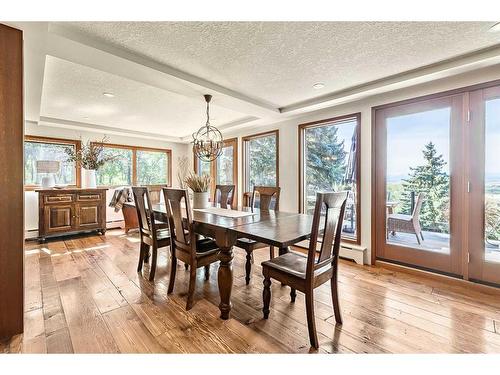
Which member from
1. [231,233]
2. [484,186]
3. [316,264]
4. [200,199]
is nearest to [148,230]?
[200,199]

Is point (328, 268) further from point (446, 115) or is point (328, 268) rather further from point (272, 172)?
point (272, 172)

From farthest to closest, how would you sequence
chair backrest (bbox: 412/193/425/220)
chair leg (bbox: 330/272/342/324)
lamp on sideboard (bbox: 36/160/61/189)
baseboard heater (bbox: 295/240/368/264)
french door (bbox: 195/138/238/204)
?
french door (bbox: 195/138/238/204), lamp on sideboard (bbox: 36/160/61/189), baseboard heater (bbox: 295/240/368/264), chair backrest (bbox: 412/193/425/220), chair leg (bbox: 330/272/342/324)

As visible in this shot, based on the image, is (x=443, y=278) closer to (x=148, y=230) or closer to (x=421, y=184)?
(x=421, y=184)

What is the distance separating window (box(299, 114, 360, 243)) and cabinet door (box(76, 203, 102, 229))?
396 centimetres

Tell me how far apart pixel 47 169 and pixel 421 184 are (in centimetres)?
593

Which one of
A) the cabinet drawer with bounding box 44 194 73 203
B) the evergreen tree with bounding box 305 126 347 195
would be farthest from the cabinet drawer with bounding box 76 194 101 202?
the evergreen tree with bounding box 305 126 347 195

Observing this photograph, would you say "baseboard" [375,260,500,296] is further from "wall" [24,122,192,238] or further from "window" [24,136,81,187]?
"window" [24,136,81,187]

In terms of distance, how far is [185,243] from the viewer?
7.03 feet

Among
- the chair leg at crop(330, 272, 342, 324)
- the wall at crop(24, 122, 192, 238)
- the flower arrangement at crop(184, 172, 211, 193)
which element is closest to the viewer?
the chair leg at crop(330, 272, 342, 324)

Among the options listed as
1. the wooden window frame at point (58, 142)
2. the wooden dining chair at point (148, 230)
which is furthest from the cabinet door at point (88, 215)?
the wooden dining chair at point (148, 230)

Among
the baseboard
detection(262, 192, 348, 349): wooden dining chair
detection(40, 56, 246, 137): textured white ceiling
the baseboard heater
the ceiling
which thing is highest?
detection(40, 56, 246, 137): textured white ceiling

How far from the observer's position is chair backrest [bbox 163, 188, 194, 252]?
6.64 ft
